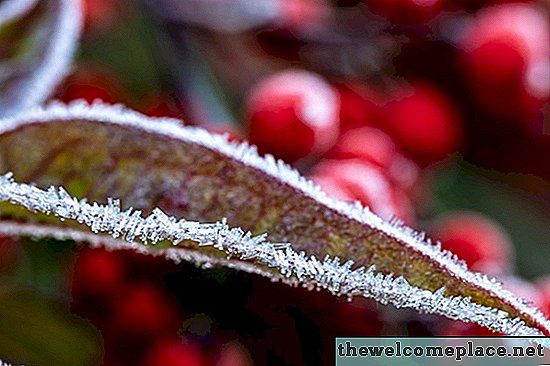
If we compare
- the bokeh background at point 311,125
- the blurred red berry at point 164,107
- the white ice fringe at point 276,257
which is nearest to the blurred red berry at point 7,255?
the bokeh background at point 311,125

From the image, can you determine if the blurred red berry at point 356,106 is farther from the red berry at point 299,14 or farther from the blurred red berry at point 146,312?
the blurred red berry at point 146,312

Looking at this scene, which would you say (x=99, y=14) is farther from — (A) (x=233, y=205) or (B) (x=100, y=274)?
(A) (x=233, y=205)

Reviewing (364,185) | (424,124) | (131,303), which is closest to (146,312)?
(131,303)

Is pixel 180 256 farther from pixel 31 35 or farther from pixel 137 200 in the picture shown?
pixel 31 35

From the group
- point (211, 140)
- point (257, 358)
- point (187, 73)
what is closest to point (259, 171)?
point (211, 140)

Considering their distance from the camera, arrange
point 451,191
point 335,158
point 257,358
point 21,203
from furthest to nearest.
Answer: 1. point 451,191
2. point 335,158
3. point 257,358
4. point 21,203

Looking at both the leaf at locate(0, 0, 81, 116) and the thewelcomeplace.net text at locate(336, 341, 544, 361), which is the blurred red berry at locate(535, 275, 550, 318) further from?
the leaf at locate(0, 0, 81, 116)
